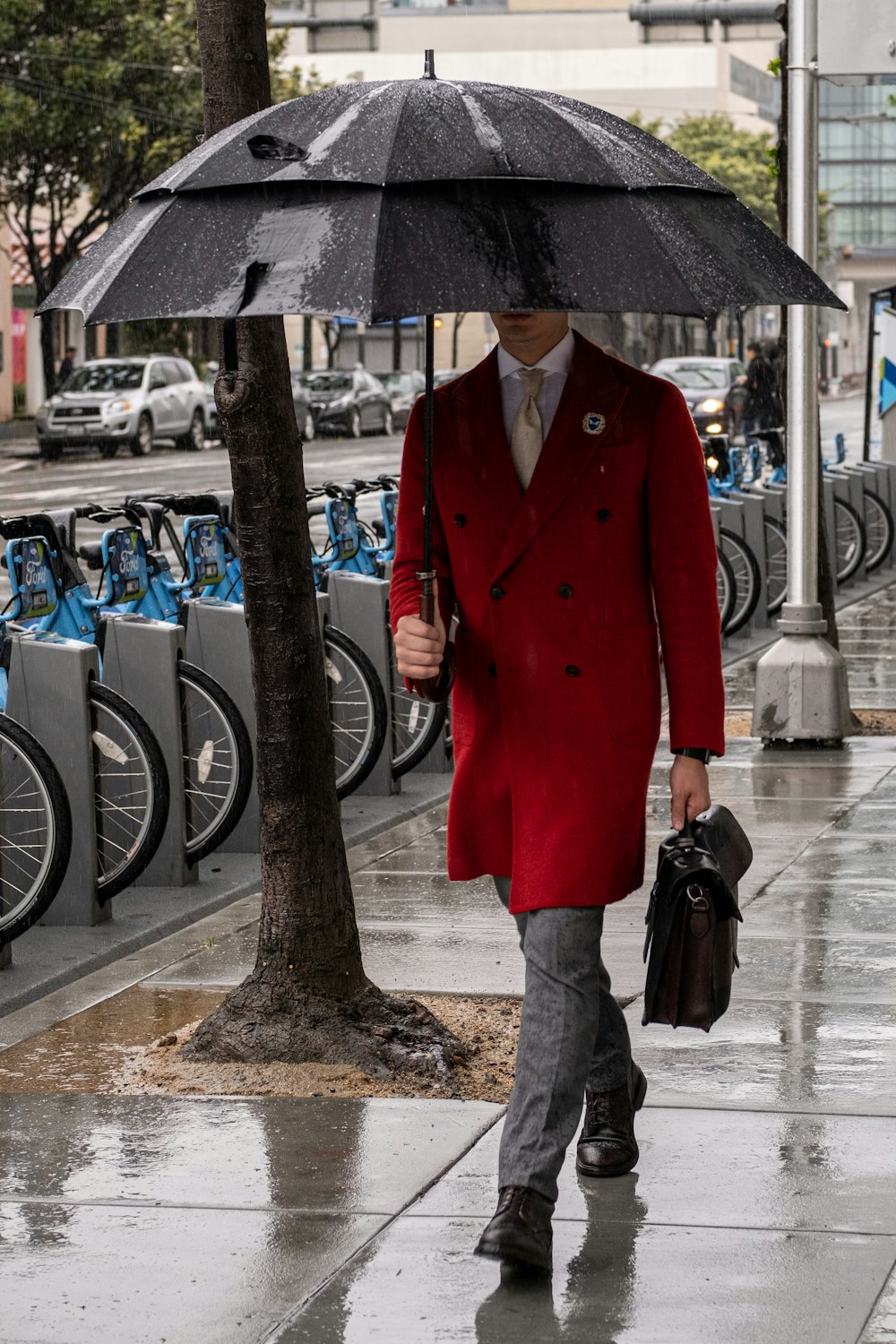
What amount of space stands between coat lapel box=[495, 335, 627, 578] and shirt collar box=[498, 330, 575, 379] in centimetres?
2

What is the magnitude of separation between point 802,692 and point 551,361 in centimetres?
623

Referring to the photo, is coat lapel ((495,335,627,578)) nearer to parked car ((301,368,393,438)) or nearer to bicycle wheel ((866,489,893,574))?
bicycle wheel ((866,489,893,574))

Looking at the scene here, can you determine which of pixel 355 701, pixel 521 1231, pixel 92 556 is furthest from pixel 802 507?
pixel 521 1231

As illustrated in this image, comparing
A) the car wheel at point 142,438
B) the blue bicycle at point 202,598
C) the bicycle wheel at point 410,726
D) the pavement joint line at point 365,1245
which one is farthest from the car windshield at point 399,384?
the pavement joint line at point 365,1245

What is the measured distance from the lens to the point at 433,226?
3896mm

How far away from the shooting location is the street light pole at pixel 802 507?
10.0 metres

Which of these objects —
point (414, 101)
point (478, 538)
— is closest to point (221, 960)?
point (478, 538)

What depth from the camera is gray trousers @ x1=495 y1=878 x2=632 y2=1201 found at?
3947 millimetres

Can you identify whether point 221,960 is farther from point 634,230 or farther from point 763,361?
point 763,361

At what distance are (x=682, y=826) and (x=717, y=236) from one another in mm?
1113

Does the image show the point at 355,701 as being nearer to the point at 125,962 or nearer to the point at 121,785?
the point at 121,785

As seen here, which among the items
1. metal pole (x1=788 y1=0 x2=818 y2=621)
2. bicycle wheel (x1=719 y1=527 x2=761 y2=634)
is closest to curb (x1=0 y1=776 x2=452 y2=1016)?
metal pole (x1=788 y1=0 x2=818 y2=621)

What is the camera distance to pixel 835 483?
18766 mm

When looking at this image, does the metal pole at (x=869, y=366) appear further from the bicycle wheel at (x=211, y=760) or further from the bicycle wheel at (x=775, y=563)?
the bicycle wheel at (x=211, y=760)
